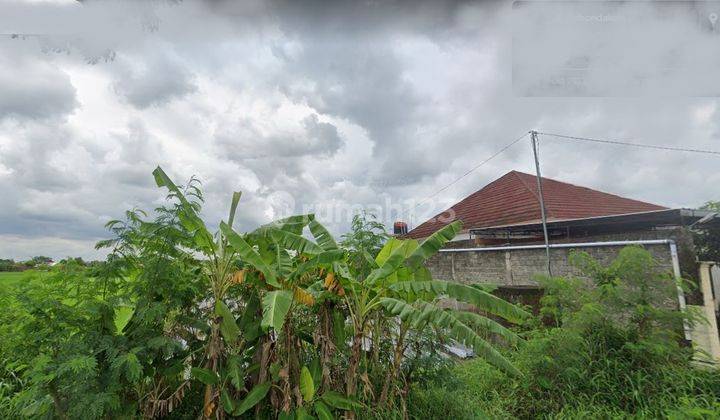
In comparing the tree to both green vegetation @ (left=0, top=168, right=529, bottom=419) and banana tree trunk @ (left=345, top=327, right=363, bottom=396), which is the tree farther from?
banana tree trunk @ (left=345, top=327, right=363, bottom=396)

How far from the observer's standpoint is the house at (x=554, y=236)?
166 inches

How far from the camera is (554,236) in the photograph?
294 inches

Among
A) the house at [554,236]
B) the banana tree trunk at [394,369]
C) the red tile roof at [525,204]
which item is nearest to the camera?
the banana tree trunk at [394,369]

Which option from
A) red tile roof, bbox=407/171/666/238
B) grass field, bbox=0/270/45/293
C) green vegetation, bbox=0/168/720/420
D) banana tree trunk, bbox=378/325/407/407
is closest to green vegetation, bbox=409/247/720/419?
green vegetation, bbox=0/168/720/420

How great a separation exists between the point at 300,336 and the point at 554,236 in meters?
6.46

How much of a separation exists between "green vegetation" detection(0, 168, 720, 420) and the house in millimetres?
822

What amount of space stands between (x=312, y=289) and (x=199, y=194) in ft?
3.98

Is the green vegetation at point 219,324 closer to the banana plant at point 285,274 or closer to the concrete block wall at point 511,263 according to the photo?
the banana plant at point 285,274

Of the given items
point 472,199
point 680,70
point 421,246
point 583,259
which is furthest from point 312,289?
point 472,199

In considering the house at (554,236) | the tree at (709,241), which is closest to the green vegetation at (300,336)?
the house at (554,236)

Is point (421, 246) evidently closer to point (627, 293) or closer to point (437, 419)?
point (437, 419)

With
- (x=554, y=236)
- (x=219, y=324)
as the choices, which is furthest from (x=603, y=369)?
(x=554, y=236)

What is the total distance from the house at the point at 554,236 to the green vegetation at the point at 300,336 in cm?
82

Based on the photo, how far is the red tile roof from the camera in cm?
809
